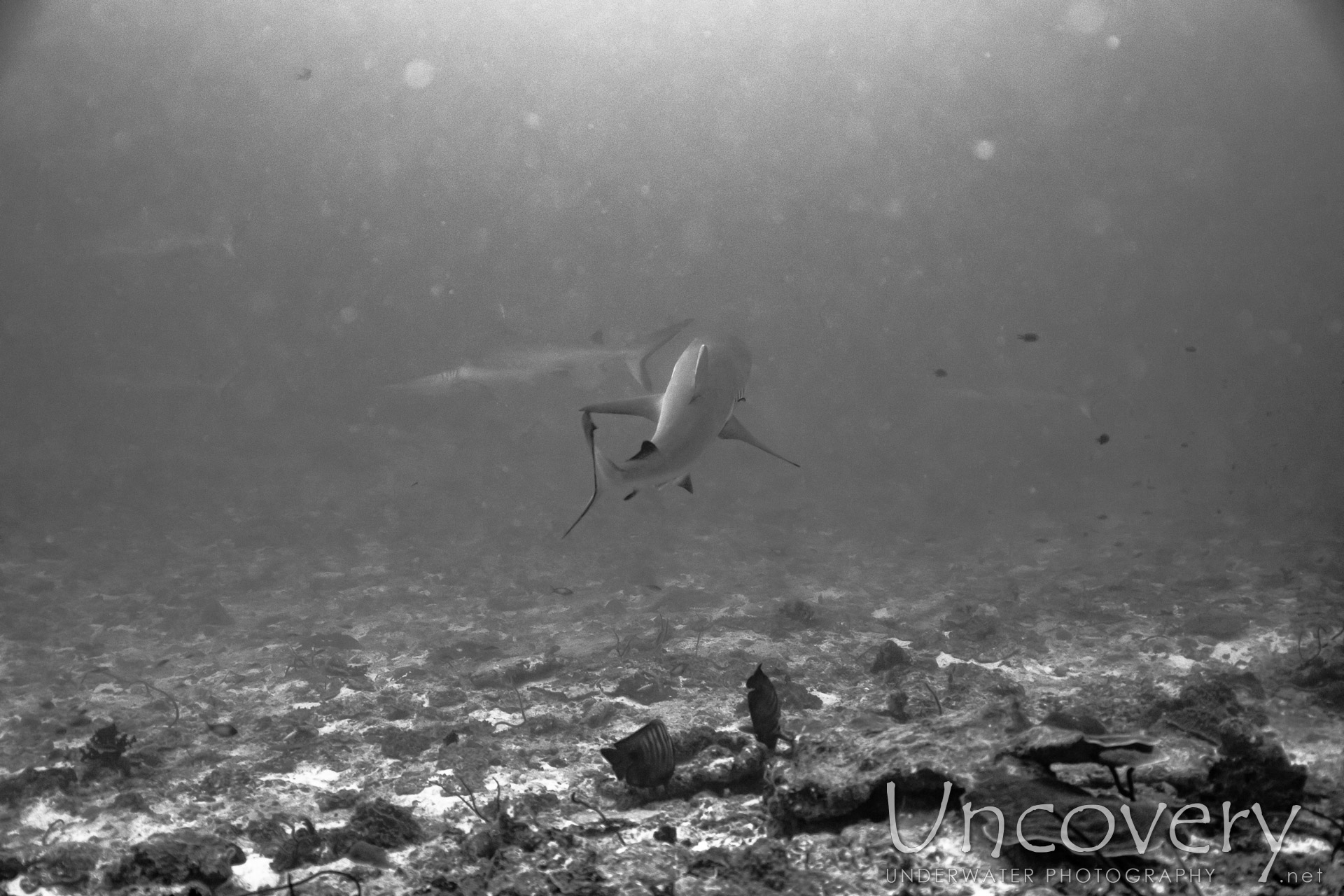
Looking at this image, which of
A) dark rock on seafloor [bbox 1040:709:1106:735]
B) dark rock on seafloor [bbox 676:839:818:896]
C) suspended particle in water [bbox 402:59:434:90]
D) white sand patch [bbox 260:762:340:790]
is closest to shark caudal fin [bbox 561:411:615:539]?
dark rock on seafloor [bbox 676:839:818:896]

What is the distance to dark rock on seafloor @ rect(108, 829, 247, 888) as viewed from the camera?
342cm

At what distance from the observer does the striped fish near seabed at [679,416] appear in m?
2.80

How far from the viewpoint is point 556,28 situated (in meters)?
48.0

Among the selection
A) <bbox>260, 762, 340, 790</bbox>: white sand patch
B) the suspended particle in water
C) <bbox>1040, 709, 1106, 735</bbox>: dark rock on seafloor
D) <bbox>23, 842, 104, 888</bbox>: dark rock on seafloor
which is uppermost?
the suspended particle in water

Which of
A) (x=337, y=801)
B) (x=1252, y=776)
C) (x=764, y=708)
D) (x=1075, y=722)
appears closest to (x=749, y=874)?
(x=764, y=708)

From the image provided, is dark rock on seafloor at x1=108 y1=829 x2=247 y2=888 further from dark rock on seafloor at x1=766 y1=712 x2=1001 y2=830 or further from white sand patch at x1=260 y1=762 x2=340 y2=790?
dark rock on seafloor at x1=766 y1=712 x2=1001 y2=830

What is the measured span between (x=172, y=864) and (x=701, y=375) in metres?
3.58

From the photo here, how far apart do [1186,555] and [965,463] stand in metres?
38.7

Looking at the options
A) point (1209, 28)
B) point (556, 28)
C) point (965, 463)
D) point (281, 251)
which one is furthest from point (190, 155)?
point (1209, 28)

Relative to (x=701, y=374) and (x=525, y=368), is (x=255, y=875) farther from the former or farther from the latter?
(x=525, y=368)

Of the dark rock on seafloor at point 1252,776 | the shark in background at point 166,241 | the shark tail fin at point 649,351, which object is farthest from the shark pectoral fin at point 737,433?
the shark in background at point 166,241

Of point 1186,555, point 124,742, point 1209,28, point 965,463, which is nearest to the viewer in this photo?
point 124,742

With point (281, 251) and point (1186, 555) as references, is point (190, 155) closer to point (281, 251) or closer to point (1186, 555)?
point (281, 251)

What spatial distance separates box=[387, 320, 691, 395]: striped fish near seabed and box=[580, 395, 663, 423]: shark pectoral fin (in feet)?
34.3
